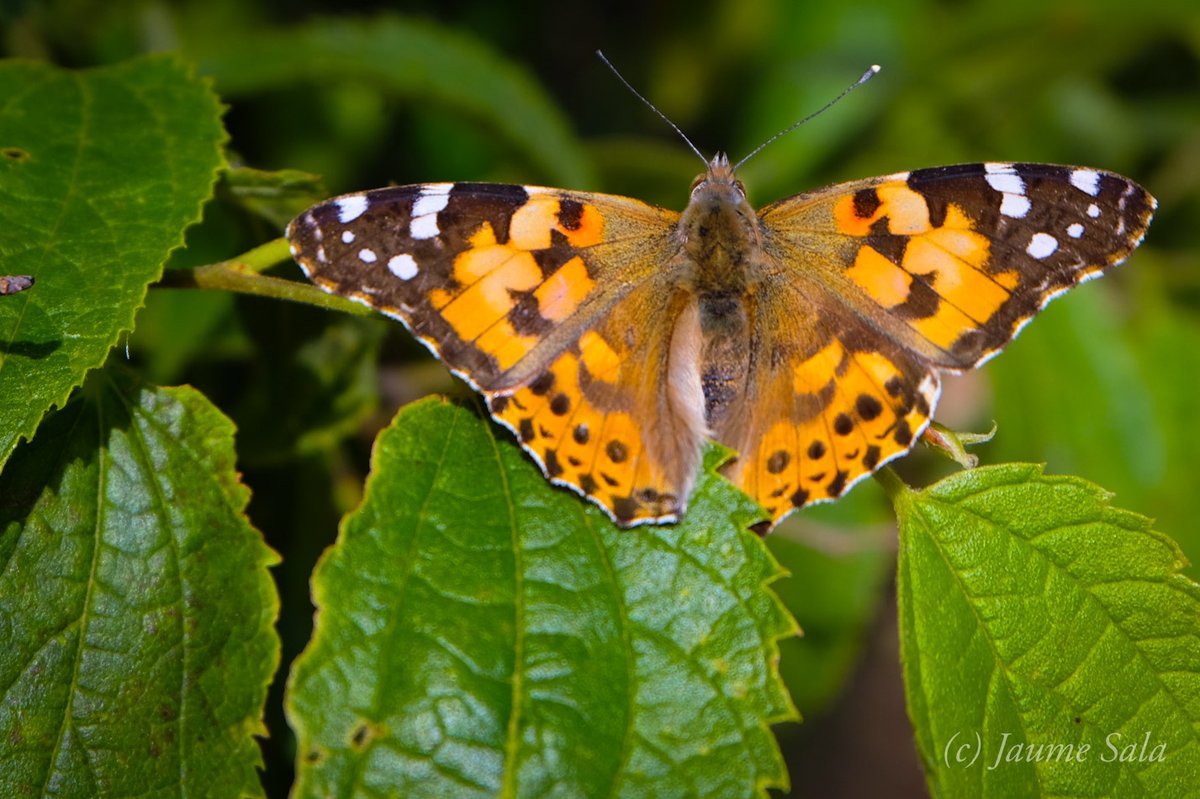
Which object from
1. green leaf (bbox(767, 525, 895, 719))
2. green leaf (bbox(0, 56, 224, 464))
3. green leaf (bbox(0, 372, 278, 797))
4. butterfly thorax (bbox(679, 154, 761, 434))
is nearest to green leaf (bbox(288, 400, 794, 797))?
green leaf (bbox(0, 372, 278, 797))

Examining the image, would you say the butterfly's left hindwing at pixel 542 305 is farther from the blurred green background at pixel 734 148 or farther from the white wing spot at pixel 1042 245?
the white wing spot at pixel 1042 245

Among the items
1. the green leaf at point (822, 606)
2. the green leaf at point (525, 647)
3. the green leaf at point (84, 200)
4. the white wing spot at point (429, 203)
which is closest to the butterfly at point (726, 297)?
the white wing spot at point (429, 203)

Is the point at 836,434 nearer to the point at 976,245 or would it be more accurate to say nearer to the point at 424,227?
the point at 976,245

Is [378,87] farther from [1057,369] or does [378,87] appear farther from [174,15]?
[1057,369]

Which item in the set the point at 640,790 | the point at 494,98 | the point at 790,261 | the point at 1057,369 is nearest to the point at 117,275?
the point at 640,790

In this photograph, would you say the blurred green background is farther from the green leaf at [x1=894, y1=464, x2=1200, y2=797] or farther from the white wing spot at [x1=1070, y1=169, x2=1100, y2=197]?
the white wing spot at [x1=1070, y1=169, x2=1100, y2=197]
